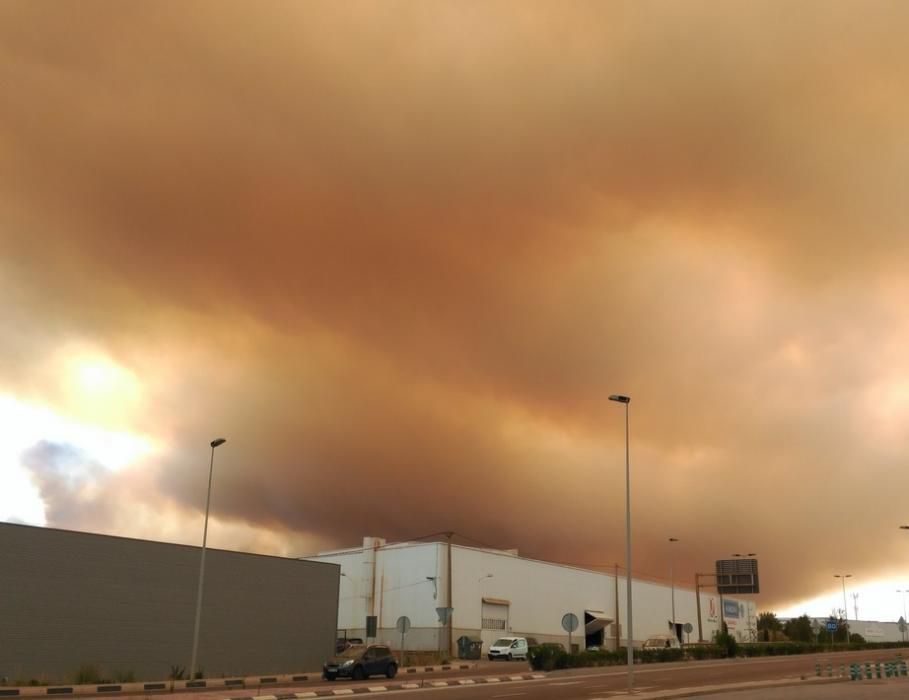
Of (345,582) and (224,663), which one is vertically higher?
(345,582)

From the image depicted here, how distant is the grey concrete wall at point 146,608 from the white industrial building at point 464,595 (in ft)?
56.9

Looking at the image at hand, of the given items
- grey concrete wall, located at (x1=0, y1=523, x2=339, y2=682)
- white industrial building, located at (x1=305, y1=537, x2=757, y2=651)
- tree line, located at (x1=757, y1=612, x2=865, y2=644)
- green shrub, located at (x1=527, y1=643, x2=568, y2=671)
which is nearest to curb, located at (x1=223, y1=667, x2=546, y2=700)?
green shrub, located at (x1=527, y1=643, x2=568, y2=671)

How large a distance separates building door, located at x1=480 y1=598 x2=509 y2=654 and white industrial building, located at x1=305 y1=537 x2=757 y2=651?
9 cm

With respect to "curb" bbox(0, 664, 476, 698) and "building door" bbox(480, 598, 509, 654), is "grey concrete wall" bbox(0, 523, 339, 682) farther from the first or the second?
"building door" bbox(480, 598, 509, 654)

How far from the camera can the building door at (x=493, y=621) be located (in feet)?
250

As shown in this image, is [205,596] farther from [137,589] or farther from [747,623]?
[747,623]

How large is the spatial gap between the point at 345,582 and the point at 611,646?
33.1 meters

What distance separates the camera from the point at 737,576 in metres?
86.2

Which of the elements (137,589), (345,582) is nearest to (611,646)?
(345,582)

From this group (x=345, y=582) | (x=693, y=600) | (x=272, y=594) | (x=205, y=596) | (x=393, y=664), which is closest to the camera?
(x=393, y=664)

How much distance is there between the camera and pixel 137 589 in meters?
45.2

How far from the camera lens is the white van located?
216 ft

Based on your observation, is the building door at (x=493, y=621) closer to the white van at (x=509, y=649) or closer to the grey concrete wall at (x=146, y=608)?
the white van at (x=509, y=649)

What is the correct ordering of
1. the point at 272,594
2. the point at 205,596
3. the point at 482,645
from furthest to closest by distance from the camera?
the point at 482,645 → the point at 272,594 → the point at 205,596
